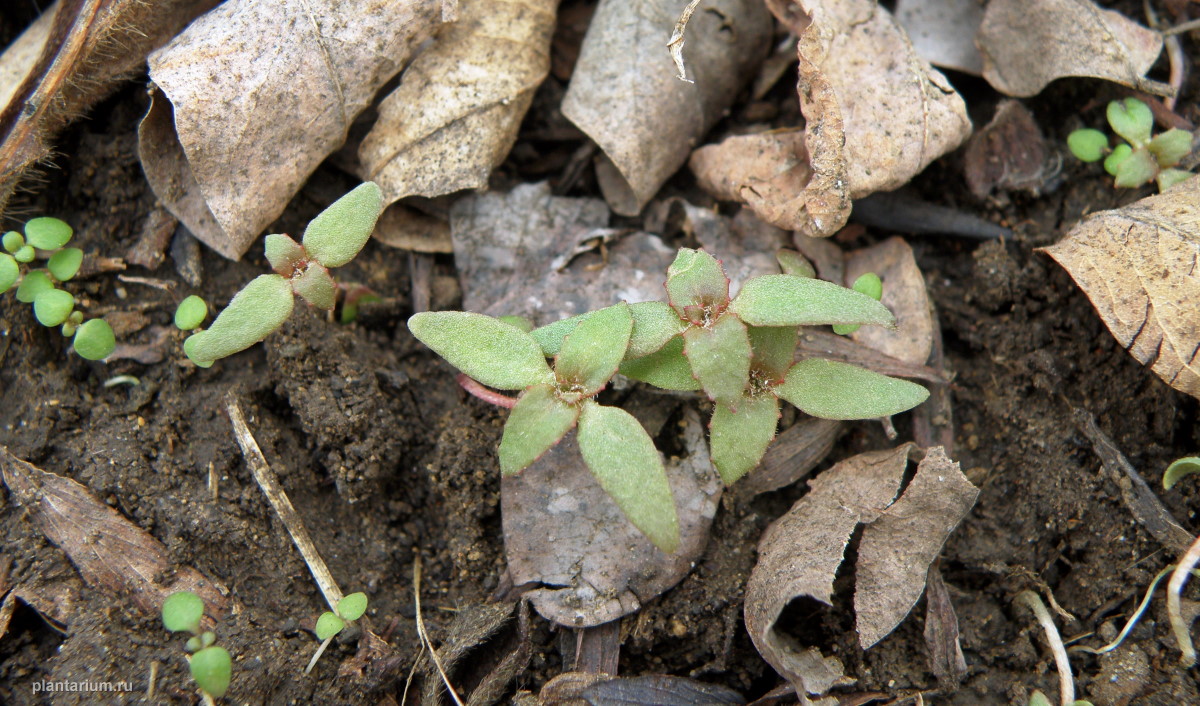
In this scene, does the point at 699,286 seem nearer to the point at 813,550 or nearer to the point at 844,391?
the point at 844,391

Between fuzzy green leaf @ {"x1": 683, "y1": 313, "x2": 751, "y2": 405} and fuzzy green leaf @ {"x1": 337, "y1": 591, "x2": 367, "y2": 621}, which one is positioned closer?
fuzzy green leaf @ {"x1": 683, "y1": 313, "x2": 751, "y2": 405}

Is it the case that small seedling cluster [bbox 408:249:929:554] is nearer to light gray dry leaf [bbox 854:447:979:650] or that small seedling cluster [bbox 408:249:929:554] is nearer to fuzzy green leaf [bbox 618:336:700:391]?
fuzzy green leaf [bbox 618:336:700:391]

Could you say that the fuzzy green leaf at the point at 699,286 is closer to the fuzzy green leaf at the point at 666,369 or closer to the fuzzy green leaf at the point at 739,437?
the fuzzy green leaf at the point at 666,369

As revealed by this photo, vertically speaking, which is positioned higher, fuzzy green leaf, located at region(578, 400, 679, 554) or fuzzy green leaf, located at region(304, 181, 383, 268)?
fuzzy green leaf, located at region(304, 181, 383, 268)

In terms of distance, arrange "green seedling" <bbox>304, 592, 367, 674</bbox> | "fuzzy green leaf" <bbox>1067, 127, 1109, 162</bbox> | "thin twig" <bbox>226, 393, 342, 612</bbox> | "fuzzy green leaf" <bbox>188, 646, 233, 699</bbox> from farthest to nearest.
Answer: "fuzzy green leaf" <bbox>1067, 127, 1109, 162</bbox> → "thin twig" <bbox>226, 393, 342, 612</bbox> → "green seedling" <bbox>304, 592, 367, 674</bbox> → "fuzzy green leaf" <bbox>188, 646, 233, 699</bbox>

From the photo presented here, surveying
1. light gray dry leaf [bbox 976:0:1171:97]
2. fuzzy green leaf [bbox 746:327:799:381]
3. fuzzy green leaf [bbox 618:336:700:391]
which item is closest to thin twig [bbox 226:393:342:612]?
fuzzy green leaf [bbox 618:336:700:391]


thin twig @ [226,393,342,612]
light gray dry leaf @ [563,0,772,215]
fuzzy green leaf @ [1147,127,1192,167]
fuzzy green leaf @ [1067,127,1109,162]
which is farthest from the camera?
light gray dry leaf @ [563,0,772,215]
